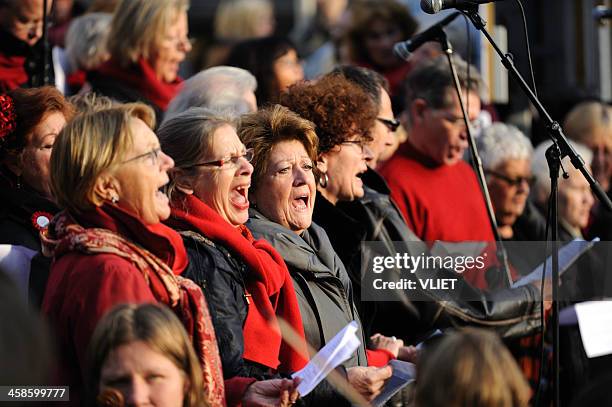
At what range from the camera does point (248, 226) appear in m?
4.44

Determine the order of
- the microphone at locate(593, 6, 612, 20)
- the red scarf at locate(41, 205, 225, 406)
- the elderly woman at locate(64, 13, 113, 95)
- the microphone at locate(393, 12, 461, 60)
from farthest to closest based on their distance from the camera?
the elderly woman at locate(64, 13, 113, 95) < the microphone at locate(593, 6, 612, 20) < the microphone at locate(393, 12, 461, 60) < the red scarf at locate(41, 205, 225, 406)

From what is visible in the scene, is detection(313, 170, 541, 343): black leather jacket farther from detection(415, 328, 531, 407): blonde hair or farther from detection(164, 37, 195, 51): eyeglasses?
detection(415, 328, 531, 407): blonde hair

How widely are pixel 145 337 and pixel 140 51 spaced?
10.8ft

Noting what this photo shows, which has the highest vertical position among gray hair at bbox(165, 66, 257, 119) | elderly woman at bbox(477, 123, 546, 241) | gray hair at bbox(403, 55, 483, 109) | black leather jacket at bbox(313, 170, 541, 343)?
gray hair at bbox(165, 66, 257, 119)

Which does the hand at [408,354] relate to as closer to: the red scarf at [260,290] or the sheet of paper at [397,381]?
the sheet of paper at [397,381]

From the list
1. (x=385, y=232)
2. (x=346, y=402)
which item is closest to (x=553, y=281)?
(x=385, y=232)

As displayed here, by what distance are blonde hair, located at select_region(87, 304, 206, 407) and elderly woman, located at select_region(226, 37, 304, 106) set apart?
3.34 m

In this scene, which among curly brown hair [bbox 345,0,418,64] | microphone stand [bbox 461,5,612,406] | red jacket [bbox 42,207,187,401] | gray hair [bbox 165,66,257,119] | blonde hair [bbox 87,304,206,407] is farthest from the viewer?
curly brown hair [bbox 345,0,418,64]

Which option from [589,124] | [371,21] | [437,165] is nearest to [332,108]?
[437,165]

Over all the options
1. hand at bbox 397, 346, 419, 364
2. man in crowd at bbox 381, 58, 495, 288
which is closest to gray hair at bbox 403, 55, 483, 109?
man in crowd at bbox 381, 58, 495, 288

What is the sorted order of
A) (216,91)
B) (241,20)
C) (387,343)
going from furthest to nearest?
1. (241,20)
2. (216,91)
3. (387,343)

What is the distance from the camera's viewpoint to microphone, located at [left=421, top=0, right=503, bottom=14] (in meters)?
4.53

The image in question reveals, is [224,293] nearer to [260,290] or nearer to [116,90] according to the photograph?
[260,290]

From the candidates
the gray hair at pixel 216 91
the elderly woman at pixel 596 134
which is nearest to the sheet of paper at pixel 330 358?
the gray hair at pixel 216 91
